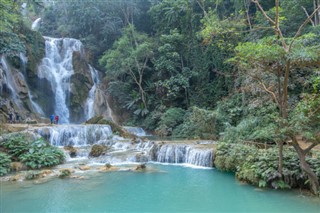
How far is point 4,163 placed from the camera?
1045 centimetres

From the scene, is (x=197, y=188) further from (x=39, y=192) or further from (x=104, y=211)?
(x=39, y=192)

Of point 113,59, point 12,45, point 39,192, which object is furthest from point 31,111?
point 39,192

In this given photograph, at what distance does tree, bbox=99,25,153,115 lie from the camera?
74.0 ft

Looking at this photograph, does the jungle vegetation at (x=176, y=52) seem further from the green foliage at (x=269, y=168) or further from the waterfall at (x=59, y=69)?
the green foliage at (x=269, y=168)

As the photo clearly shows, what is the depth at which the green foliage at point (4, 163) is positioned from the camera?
10.1 metres

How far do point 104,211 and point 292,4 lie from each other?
16066mm

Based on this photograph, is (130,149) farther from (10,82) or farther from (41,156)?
(10,82)

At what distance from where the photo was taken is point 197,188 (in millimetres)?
8578

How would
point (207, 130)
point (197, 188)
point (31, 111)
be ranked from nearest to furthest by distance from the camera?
point (197, 188) < point (207, 130) < point (31, 111)

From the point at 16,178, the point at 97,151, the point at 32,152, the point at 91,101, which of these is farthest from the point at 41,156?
the point at 91,101

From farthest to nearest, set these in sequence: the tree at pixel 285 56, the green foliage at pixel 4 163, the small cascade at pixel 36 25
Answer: the small cascade at pixel 36 25 < the green foliage at pixel 4 163 < the tree at pixel 285 56

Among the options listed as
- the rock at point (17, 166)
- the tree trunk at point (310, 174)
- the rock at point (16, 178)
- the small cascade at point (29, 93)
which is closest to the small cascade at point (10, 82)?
the small cascade at point (29, 93)

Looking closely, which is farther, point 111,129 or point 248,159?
point 111,129

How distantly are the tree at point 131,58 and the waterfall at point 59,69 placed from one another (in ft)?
11.6
